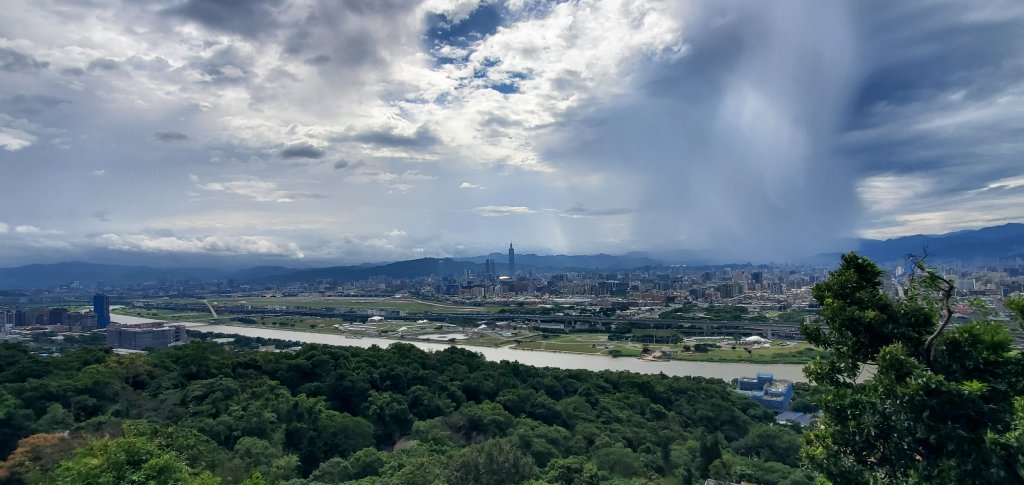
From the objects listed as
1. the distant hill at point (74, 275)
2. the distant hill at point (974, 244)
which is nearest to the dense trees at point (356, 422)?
the distant hill at point (974, 244)

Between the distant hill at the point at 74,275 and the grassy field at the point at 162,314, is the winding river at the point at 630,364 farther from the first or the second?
the distant hill at the point at 74,275

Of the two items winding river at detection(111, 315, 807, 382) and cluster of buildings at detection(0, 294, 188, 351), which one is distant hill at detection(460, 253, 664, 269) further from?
winding river at detection(111, 315, 807, 382)

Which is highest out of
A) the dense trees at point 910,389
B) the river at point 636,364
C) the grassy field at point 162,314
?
the dense trees at point 910,389

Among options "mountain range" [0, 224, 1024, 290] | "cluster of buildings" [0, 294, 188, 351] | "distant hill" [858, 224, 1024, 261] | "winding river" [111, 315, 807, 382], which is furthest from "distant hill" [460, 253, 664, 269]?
"winding river" [111, 315, 807, 382]

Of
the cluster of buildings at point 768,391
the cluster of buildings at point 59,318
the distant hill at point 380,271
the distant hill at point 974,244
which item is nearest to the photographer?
the cluster of buildings at point 768,391

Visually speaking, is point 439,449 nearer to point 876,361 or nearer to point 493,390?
point 493,390

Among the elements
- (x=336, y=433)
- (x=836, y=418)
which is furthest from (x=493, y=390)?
(x=836, y=418)
